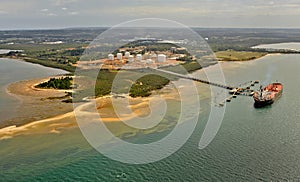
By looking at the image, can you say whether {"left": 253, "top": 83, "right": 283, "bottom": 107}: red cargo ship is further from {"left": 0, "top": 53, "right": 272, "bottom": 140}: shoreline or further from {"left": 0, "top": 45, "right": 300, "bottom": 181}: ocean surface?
{"left": 0, "top": 53, "right": 272, "bottom": 140}: shoreline

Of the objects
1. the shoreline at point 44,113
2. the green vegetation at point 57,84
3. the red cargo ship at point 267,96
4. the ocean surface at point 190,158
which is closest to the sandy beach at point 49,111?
the shoreline at point 44,113

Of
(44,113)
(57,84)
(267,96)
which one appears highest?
(57,84)

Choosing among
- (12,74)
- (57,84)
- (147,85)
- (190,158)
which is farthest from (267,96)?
(12,74)

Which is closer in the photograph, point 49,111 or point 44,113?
point 44,113

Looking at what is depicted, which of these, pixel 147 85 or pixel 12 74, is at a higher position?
pixel 12 74

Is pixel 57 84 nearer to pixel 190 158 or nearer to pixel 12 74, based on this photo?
pixel 12 74

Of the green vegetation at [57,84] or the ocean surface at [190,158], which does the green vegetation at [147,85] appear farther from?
the ocean surface at [190,158]

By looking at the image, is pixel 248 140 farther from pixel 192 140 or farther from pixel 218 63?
pixel 218 63

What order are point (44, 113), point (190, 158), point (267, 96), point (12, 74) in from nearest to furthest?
point (190, 158)
point (44, 113)
point (267, 96)
point (12, 74)
